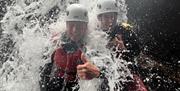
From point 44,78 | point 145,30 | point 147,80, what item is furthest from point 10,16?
point 145,30

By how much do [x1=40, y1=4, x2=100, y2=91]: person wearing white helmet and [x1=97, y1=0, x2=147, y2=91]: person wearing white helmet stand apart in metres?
0.44

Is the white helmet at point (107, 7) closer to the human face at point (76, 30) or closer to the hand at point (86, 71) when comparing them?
the human face at point (76, 30)

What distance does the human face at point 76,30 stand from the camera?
5.54 meters

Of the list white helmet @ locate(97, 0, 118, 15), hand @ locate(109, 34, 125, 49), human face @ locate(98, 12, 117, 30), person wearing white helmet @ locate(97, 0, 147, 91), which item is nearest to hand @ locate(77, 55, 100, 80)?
person wearing white helmet @ locate(97, 0, 147, 91)

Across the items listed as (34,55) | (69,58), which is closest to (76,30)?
(69,58)

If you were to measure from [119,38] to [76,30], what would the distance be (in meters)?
0.80

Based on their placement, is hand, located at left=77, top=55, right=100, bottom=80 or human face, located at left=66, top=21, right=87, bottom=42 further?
human face, located at left=66, top=21, right=87, bottom=42

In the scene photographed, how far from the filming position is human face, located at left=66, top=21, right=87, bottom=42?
5539mm

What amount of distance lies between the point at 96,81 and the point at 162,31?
313 inches

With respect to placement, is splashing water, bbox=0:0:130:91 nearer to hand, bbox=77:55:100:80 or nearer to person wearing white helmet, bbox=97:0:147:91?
person wearing white helmet, bbox=97:0:147:91

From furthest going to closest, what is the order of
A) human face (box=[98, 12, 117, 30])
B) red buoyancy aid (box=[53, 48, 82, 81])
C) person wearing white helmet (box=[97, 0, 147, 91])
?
human face (box=[98, 12, 117, 30]) < person wearing white helmet (box=[97, 0, 147, 91]) < red buoyancy aid (box=[53, 48, 82, 81])

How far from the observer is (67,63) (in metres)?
5.49

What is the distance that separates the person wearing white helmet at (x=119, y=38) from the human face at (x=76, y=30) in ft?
1.57

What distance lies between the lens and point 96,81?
5426mm
